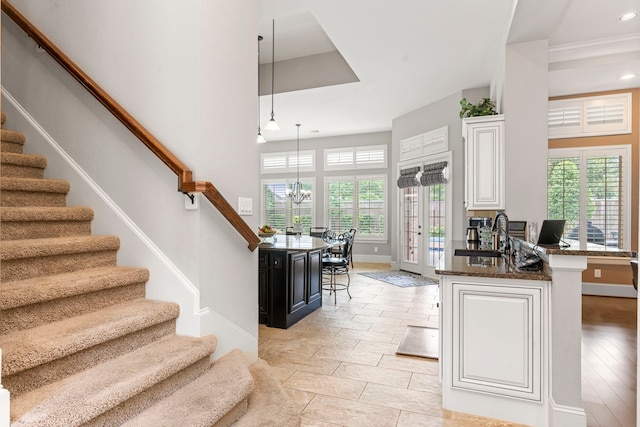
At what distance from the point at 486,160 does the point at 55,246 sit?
3.88 metres

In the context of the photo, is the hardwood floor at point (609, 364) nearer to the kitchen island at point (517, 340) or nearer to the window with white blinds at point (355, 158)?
the kitchen island at point (517, 340)

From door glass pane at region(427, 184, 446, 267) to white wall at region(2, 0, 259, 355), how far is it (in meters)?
4.99

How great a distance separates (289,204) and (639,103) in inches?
294

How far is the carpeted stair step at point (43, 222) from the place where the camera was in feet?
6.61

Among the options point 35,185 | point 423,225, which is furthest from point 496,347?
point 423,225

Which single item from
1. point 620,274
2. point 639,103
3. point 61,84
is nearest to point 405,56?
point 639,103

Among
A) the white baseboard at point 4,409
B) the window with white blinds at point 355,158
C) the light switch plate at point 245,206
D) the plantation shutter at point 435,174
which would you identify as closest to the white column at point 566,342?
the light switch plate at point 245,206

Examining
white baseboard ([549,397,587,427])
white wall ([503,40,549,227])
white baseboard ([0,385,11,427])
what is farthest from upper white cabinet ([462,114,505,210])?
white baseboard ([0,385,11,427])

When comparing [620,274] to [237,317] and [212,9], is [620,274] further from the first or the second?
[212,9]

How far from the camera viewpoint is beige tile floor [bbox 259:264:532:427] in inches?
92.3

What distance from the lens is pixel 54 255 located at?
2.02m

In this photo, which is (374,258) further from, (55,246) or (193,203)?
(55,246)

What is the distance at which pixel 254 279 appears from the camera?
2691mm

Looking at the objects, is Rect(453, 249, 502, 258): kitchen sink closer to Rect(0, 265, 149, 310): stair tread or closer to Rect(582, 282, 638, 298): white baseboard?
Rect(0, 265, 149, 310): stair tread
